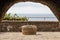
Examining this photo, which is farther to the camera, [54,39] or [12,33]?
[12,33]

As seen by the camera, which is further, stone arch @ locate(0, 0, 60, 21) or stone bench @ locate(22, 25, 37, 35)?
stone bench @ locate(22, 25, 37, 35)

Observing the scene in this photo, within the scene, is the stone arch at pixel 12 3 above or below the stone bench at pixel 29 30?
above

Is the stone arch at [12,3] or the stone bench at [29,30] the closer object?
the stone arch at [12,3]

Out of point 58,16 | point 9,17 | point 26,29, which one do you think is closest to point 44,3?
point 58,16

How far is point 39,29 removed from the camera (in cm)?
1130

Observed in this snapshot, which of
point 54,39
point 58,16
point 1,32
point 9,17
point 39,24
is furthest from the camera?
point 9,17

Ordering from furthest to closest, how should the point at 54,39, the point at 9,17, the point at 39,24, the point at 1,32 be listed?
the point at 9,17 < the point at 39,24 < the point at 1,32 < the point at 54,39

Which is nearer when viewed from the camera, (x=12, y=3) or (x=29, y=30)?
(x=12, y=3)

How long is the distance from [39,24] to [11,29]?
2688 mm

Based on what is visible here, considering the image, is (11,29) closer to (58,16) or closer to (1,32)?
(1,32)

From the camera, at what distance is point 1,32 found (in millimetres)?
10805

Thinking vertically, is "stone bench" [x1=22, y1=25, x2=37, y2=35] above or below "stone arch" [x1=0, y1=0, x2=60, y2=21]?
below

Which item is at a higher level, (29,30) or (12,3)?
(12,3)

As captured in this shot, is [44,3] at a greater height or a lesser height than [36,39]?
greater
